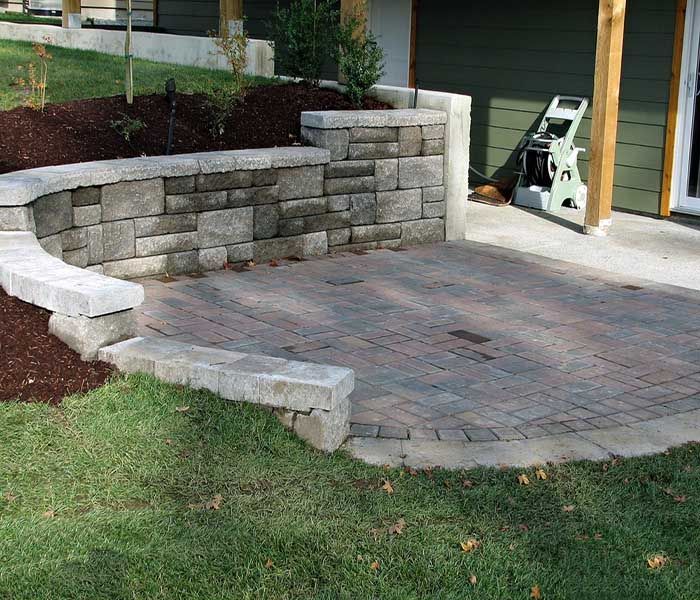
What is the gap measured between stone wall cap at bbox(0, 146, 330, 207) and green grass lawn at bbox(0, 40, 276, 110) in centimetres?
140

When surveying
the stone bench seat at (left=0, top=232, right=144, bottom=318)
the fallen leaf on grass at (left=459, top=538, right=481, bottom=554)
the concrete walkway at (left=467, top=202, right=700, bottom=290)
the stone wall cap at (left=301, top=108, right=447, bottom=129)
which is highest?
the stone wall cap at (left=301, top=108, right=447, bottom=129)

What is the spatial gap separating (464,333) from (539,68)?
5655mm

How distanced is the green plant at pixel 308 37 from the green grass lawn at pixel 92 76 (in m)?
0.52

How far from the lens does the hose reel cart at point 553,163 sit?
405 inches

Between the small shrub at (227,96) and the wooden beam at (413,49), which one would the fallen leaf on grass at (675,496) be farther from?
the wooden beam at (413,49)

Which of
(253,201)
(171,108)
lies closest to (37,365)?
(253,201)

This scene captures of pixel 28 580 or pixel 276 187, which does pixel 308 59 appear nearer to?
pixel 276 187

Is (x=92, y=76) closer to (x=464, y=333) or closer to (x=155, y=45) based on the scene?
(x=155, y=45)

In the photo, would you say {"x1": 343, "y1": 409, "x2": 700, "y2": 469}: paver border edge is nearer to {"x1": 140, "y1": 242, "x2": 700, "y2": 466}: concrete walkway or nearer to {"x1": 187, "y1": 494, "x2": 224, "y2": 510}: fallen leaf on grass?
{"x1": 140, "y1": 242, "x2": 700, "y2": 466}: concrete walkway

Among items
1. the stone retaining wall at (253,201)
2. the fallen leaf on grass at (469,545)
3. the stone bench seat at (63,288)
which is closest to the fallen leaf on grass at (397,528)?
the fallen leaf on grass at (469,545)

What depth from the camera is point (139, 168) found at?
714 cm

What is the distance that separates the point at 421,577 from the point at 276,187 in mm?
4939

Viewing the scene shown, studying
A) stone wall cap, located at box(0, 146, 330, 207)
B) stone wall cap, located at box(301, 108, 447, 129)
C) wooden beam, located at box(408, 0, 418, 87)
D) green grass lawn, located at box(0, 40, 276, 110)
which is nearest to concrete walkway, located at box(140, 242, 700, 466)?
stone wall cap, located at box(0, 146, 330, 207)

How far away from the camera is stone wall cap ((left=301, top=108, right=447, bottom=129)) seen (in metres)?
8.26
